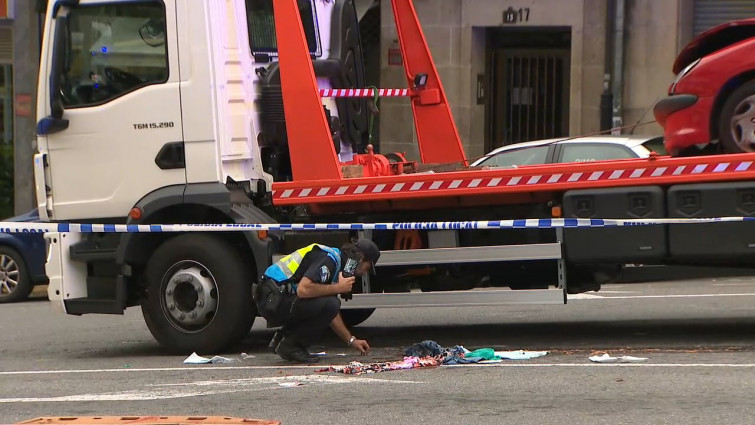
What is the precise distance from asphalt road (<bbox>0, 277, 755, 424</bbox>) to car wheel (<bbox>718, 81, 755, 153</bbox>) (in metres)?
1.39

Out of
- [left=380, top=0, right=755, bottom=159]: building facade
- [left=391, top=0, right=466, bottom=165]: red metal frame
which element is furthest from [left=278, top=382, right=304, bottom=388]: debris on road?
[left=380, top=0, right=755, bottom=159]: building facade

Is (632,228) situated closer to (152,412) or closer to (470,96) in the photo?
(152,412)

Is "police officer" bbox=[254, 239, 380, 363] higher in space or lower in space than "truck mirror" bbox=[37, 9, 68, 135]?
lower

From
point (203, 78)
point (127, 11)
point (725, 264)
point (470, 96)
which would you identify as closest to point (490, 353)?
point (725, 264)

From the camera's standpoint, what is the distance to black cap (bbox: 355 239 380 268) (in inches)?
339

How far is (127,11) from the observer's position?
9.58 m

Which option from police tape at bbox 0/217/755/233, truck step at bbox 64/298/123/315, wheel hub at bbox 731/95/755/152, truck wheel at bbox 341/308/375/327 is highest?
wheel hub at bbox 731/95/755/152

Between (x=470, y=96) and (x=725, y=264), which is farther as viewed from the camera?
→ (x=470, y=96)

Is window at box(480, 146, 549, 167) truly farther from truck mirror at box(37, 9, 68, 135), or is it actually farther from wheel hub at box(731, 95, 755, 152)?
truck mirror at box(37, 9, 68, 135)

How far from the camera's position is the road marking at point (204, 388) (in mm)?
7668

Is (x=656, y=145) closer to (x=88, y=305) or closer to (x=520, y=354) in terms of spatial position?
(x=520, y=354)

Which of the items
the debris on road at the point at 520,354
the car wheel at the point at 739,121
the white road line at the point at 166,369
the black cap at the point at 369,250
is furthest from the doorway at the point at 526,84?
the white road line at the point at 166,369

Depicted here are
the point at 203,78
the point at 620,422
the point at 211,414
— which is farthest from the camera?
the point at 203,78

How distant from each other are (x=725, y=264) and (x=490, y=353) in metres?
1.74
